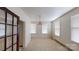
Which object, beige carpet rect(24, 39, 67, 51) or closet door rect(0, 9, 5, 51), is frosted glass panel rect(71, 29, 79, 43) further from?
closet door rect(0, 9, 5, 51)

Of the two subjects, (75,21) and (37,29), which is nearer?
(75,21)

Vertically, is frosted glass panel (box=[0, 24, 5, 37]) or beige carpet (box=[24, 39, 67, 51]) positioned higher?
frosted glass panel (box=[0, 24, 5, 37])

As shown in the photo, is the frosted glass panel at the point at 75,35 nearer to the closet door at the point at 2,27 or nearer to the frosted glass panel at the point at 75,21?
the frosted glass panel at the point at 75,21

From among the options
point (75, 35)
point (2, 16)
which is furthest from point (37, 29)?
point (2, 16)

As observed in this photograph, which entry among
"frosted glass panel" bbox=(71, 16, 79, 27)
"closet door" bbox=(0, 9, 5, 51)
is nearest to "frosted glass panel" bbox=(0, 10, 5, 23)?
"closet door" bbox=(0, 9, 5, 51)

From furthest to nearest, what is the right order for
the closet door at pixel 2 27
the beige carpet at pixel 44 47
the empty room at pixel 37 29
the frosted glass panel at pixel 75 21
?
1. the beige carpet at pixel 44 47
2. the frosted glass panel at pixel 75 21
3. the empty room at pixel 37 29
4. the closet door at pixel 2 27

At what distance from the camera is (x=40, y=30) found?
11633mm

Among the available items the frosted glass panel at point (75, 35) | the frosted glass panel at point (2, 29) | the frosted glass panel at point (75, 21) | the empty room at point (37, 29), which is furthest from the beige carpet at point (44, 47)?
the frosted glass panel at point (2, 29)

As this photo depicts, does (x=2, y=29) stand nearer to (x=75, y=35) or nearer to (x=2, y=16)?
(x=2, y=16)

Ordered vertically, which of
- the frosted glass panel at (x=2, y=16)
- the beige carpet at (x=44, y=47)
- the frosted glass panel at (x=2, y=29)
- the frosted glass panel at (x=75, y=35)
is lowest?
the beige carpet at (x=44, y=47)

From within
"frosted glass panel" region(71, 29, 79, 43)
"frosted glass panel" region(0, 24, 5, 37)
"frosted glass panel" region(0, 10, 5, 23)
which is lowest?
"frosted glass panel" region(71, 29, 79, 43)
